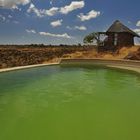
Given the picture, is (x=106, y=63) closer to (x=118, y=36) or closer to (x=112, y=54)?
(x=112, y=54)

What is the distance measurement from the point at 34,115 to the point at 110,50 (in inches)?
962

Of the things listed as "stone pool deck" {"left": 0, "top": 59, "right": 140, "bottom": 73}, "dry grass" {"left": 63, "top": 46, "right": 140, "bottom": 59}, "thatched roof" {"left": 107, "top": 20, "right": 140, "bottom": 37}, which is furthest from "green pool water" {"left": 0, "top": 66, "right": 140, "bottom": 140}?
"thatched roof" {"left": 107, "top": 20, "right": 140, "bottom": 37}

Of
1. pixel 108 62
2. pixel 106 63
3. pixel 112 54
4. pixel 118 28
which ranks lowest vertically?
pixel 106 63

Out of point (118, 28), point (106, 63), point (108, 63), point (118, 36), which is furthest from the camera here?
point (118, 36)

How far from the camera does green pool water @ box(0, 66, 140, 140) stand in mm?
6219

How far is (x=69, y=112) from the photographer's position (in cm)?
824

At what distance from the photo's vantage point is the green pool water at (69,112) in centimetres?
622

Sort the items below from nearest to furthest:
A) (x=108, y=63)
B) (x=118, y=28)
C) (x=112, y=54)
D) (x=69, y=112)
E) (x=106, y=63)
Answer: (x=69, y=112)
(x=108, y=63)
(x=106, y=63)
(x=112, y=54)
(x=118, y=28)

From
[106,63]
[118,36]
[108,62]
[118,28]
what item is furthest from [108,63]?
[118,28]

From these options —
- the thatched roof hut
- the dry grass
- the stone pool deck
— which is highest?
the thatched roof hut

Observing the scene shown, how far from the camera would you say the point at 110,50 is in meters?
31.3

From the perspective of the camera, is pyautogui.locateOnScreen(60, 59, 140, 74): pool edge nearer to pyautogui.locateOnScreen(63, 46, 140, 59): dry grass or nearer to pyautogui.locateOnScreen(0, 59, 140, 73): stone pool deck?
pyautogui.locateOnScreen(0, 59, 140, 73): stone pool deck

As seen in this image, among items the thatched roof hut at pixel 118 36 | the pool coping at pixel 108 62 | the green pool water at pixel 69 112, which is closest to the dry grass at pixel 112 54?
the thatched roof hut at pixel 118 36

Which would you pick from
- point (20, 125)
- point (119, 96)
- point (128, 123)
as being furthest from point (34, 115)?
point (119, 96)
